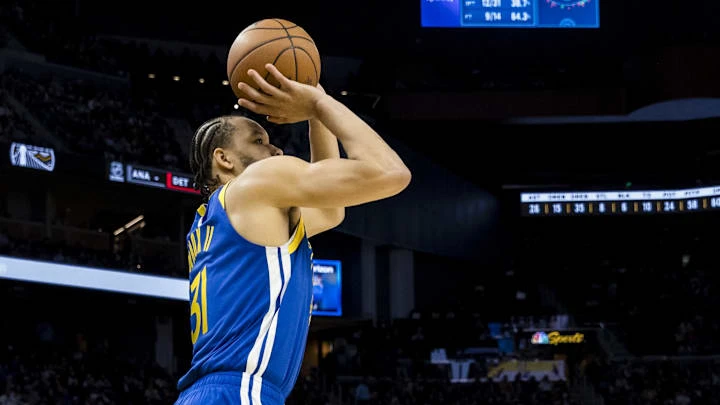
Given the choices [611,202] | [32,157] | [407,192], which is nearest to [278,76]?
[32,157]

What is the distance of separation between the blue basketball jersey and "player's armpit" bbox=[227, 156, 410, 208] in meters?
0.14

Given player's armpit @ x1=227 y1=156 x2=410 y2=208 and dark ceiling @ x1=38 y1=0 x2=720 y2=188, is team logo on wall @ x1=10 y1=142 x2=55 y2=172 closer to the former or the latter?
dark ceiling @ x1=38 y1=0 x2=720 y2=188

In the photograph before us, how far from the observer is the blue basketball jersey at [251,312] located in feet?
10.2

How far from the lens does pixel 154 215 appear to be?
25484mm

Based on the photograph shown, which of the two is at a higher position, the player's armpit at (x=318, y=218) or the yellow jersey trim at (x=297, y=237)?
the player's armpit at (x=318, y=218)

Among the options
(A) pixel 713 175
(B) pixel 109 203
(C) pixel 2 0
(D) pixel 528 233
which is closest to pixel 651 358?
(A) pixel 713 175

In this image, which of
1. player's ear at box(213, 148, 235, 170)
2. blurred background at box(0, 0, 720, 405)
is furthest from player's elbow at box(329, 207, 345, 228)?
blurred background at box(0, 0, 720, 405)

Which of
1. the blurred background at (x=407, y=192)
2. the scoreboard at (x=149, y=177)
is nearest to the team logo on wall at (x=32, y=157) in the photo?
the blurred background at (x=407, y=192)

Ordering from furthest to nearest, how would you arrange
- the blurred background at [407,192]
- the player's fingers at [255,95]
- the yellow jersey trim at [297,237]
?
the blurred background at [407,192] → the player's fingers at [255,95] → the yellow jersey trim at [297,237]

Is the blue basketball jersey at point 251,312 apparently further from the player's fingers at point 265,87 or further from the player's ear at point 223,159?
the player's fingers at point 265,87

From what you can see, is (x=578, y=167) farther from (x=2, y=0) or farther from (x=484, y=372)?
(x=2, y=0)

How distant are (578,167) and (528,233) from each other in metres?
5.14

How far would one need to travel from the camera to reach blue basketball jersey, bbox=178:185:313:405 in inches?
122

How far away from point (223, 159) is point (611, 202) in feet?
93.8
